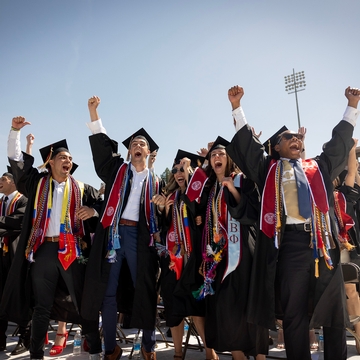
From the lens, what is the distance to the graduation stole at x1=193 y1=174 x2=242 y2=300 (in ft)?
12.8

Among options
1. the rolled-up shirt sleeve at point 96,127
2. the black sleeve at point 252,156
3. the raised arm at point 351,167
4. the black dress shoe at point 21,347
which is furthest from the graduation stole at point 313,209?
the black dress shoe at point 21,347

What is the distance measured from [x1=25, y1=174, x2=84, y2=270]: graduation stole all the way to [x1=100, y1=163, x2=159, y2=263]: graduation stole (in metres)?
0.44

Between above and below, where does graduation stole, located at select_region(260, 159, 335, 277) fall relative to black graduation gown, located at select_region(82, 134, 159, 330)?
above

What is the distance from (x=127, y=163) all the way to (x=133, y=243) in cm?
97

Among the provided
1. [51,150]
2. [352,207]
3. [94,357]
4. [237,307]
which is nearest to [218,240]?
[237,307]

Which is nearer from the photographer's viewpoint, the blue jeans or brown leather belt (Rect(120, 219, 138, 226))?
the blue jeans

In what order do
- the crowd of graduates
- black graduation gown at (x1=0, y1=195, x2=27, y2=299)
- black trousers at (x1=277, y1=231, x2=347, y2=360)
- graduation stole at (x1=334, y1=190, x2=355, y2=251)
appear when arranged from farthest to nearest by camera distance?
black graduation gown at (x1=0, y1=195, x2=27, y2=299) < graduation stole at (x1=334, y1=190, x2=355, y2=251) < the crowd of graduates < black trousers at (x1=277, y1=231, x2=347, y2=360)

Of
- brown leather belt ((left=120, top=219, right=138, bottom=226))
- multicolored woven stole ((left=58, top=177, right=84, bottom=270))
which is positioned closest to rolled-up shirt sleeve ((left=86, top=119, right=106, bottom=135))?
multicolored woven stole ((left=58, top=177, right=84, bottom=270))

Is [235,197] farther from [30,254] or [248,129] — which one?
[30,254]

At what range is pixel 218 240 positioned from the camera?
409 cm

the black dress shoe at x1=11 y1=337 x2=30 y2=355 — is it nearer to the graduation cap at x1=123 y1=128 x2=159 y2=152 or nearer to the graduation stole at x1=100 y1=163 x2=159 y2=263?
the graduation stole at x1=100 y1=163 x2=159 y2=263

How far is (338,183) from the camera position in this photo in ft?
16.4

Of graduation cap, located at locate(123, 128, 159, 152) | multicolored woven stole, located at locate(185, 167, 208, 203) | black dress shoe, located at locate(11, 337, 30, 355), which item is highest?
graduation cap, located at locate(123, 128, 159, 152)

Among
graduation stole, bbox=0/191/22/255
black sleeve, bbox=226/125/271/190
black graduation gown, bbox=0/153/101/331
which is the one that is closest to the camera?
black sleeve, bbox=226/125/271/190
